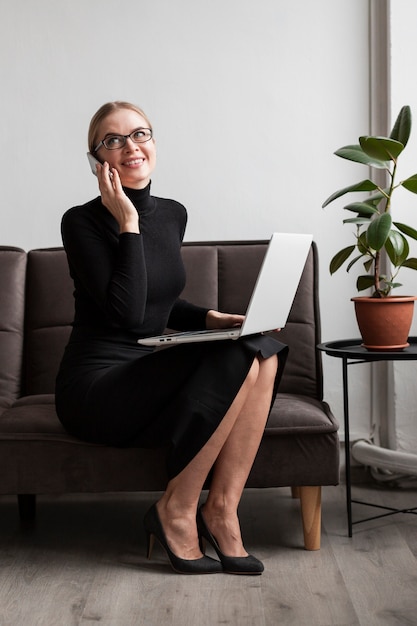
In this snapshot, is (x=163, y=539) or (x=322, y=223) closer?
(x=163, y=539)

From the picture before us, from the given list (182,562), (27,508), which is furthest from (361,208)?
(27,508)

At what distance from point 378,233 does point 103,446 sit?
0.96 meters

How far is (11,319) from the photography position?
2871mm

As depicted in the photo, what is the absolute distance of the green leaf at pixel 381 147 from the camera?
7.98ft

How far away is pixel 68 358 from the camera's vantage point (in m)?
2.43

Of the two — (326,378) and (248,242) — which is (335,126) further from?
(326,378)

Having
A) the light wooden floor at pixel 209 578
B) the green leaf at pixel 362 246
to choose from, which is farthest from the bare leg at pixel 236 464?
the green leaf at pixel 362 246

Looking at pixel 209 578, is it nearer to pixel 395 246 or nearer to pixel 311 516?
pixel 311 516

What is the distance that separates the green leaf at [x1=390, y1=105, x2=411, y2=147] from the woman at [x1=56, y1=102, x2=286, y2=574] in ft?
2.39

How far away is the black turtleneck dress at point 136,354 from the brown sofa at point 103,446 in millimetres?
84

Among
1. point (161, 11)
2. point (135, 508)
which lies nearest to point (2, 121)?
point (161, 11)

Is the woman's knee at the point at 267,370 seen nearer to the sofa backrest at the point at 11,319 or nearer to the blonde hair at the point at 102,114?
the blonde hair at the point at 102,114

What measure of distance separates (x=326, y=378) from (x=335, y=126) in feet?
3.11

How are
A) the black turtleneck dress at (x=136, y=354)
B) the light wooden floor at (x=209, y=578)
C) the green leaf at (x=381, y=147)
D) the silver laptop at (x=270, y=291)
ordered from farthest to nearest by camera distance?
the green leaf at (x=381, y=147) → the black turtleneck dress at (x=136, y=354) → the silver laptop at (x=270, y=291) → the light wooden floor at (x=209, y=578)
